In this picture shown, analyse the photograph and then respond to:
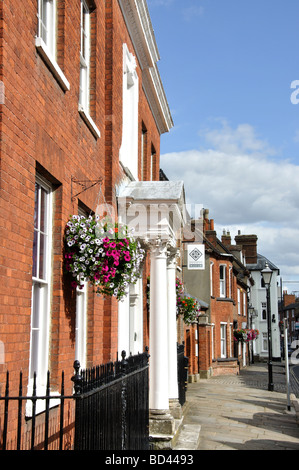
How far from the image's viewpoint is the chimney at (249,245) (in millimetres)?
55250

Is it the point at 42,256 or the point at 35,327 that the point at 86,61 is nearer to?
the point at 42,256

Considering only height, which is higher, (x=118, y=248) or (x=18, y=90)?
(x=18, y=90)

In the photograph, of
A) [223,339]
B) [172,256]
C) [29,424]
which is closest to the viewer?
[29,424]

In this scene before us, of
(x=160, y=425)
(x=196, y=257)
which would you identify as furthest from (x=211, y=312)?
(x=160, y=425)

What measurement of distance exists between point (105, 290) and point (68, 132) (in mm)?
2084

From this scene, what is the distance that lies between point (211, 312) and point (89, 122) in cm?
2326

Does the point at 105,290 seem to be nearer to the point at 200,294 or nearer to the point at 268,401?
the point at 268,401

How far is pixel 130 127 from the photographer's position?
442 inches

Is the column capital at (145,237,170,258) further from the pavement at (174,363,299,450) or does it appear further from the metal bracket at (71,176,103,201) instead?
the pavement at (174,363,299,450)

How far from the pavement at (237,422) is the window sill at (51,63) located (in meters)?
6.21

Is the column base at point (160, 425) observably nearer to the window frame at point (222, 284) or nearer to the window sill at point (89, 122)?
the window sill at point (89, 122)

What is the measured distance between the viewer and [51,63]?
→ 18.8 ft
